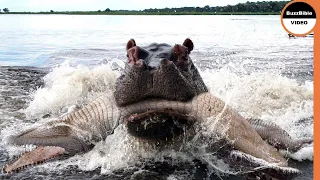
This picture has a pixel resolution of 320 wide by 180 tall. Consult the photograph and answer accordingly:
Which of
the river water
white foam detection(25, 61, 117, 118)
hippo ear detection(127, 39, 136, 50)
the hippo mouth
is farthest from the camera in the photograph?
white foam detection(25, 61, 117, 118)

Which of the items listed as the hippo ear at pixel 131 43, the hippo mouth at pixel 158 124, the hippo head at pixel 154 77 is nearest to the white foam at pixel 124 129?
the hippo mouth at pixel 158 124

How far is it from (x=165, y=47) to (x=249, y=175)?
1605mm

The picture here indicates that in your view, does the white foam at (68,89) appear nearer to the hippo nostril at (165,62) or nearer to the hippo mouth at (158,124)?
the hippo mouth at (158,124)

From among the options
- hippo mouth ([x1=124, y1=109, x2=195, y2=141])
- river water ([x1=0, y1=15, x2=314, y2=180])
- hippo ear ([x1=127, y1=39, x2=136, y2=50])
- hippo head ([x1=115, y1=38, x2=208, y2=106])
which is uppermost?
hippo ear ([x1=127, y1=39, x2=136, y2=50])

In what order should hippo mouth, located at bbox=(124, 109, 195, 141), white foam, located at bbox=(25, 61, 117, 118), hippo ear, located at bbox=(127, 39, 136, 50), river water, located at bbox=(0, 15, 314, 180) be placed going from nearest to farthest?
hippo mouth, located at bbox=(124, 109, 195, 141)
hippo ear, located at bbox=(127, 39, 136, 50)
river water, located at bbox=(0, 15, 314, 180)
white foam, located at bbox=(25, 61, 117, 118)

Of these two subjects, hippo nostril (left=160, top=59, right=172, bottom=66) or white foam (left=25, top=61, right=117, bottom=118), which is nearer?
hippo nostril (left=160, top=59, right=172, bottom=66)

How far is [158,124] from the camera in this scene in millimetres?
4699

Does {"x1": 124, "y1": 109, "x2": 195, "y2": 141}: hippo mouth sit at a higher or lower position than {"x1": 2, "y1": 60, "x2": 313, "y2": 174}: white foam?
higher

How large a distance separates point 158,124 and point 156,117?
127 millimetres

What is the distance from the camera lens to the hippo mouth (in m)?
4.60

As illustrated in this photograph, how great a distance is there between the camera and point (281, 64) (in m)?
15.0

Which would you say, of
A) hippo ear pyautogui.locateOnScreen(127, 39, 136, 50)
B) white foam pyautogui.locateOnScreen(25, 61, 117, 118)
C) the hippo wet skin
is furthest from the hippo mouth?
white foam pyautogui.locateOnScreen(25, 61, 117, 118)

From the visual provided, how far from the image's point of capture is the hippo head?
461 cm

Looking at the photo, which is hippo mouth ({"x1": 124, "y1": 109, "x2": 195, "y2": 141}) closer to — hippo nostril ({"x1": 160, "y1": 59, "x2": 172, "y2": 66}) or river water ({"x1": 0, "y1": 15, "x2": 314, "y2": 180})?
river water ({"x1": 0, "y1": 15, "x2": 314, "y2": 180})
